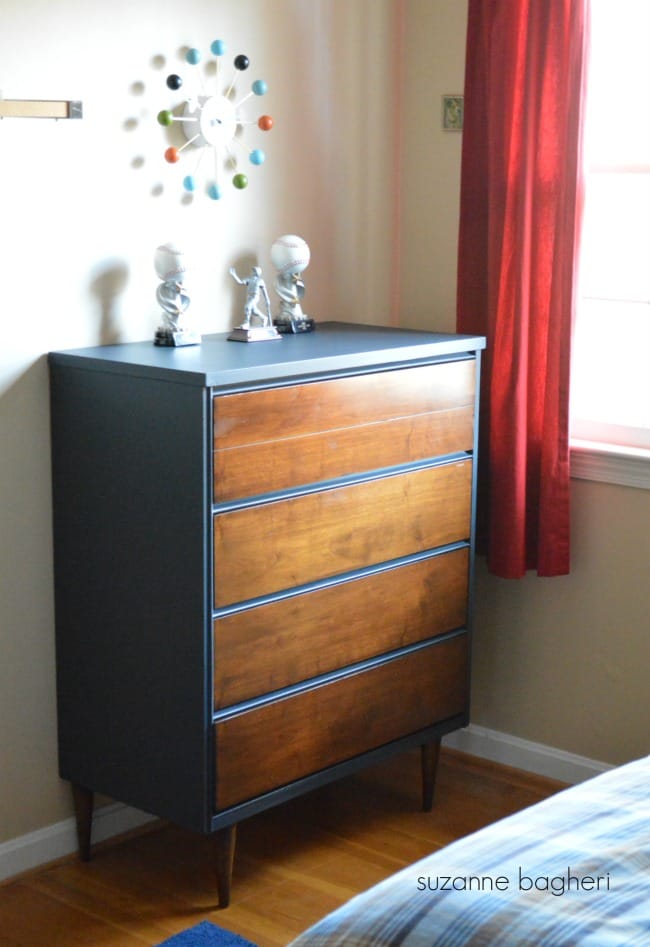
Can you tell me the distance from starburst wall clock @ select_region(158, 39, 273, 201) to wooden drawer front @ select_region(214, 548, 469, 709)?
92cm

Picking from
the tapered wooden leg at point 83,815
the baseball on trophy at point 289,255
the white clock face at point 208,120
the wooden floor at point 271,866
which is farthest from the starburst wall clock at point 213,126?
the wooden floor at point 271,866

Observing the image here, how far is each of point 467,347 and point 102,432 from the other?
83 centimetres

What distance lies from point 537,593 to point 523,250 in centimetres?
83

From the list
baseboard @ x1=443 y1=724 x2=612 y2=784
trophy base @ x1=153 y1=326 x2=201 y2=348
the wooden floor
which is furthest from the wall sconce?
baseboard @ x1=443 y1=724 x2=612 y2=784

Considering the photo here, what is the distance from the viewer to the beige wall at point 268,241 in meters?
2.45

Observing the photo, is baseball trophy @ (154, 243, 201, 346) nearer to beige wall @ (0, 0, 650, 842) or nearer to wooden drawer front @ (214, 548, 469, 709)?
beige wall @ (0, 0, 650, 842)

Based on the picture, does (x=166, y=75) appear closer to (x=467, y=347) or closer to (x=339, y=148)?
(x=339, y=148)

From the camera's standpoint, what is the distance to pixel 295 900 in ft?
8.18

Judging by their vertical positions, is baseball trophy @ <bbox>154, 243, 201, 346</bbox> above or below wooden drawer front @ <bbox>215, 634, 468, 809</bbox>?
above

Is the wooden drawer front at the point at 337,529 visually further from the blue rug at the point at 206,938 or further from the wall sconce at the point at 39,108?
the wall sconce at the point at 39,108

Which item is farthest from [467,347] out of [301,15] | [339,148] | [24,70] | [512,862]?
[512,862]

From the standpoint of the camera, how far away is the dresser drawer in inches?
88.5

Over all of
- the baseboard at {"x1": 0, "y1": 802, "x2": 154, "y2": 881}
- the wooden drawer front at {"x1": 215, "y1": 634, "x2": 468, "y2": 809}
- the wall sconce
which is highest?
the wall sconce

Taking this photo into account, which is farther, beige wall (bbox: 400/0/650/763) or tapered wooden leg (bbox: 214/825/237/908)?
beige wall (bbox: 400/0/650/763)
